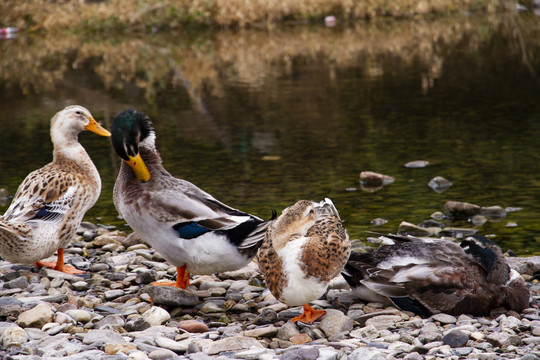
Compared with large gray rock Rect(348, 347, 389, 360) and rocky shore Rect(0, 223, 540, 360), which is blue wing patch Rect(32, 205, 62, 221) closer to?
rocky shore Rect(0, 223, 540, 360)

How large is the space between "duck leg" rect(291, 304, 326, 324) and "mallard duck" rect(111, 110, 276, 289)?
1.99 ft

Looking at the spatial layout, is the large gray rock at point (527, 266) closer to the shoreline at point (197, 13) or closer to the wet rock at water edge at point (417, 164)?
the wet rock at water edge at point (417, 164)

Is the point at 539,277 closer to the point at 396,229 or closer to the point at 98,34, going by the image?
the point at 396,229

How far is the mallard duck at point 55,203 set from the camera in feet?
17.3

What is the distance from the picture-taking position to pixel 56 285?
5.39m

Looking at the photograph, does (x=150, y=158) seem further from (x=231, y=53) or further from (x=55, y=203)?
(x=231, y=53)

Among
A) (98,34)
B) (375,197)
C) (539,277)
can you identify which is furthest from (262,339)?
(98,34)

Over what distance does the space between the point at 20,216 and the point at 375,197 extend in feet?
12.4

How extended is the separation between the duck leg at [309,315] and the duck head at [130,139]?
1.40 metres

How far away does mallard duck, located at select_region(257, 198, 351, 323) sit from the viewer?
452 centimetres

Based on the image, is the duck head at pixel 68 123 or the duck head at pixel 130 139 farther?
the duck head at pixel 68 123

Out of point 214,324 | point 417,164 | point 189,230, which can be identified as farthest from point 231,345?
point 417,164

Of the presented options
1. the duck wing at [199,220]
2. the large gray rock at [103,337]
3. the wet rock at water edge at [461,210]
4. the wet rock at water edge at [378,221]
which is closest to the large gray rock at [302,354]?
the large gray rock at [103,337]

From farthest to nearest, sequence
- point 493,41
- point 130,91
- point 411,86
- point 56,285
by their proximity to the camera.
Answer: point 493,41
point 130,91
point 411,86
point 56,285
